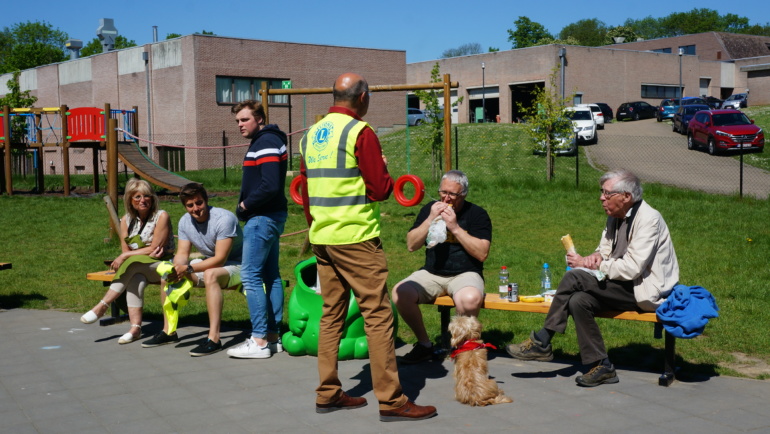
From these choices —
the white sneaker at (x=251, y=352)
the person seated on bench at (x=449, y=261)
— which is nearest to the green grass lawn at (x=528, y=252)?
the person seated on bench at (x=449, y=261)

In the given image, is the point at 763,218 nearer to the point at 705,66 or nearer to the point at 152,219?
the point at 152,219

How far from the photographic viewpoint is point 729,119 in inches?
1129

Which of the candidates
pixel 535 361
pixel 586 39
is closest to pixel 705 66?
pixel 586 39

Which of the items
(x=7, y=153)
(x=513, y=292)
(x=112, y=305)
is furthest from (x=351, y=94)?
(x=7, y=153)

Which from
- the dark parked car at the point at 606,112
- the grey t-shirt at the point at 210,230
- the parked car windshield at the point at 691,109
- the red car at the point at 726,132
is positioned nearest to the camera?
the grey t-shirt at the point at 210,230

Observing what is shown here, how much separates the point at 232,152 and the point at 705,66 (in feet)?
138

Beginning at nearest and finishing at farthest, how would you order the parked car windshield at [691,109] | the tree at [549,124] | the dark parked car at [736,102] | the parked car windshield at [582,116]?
the tree at [549,124]
the parked car windshield at [582,116]
the parked car windshield at [691,109]
the dark parked car at [736,102]

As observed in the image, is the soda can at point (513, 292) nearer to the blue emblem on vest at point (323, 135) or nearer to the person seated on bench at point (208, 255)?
the blue emblem on vest at point (323, 135)

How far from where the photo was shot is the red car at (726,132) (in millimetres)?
27828

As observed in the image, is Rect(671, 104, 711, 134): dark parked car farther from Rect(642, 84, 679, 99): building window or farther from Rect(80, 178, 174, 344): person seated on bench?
Rect(80, 178, 174, 344): person seated on bench

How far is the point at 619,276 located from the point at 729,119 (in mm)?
26145

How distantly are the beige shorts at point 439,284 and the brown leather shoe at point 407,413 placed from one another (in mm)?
1306

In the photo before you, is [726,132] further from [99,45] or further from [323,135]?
[99,45]

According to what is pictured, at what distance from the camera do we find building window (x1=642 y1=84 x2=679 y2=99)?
56.6 m
